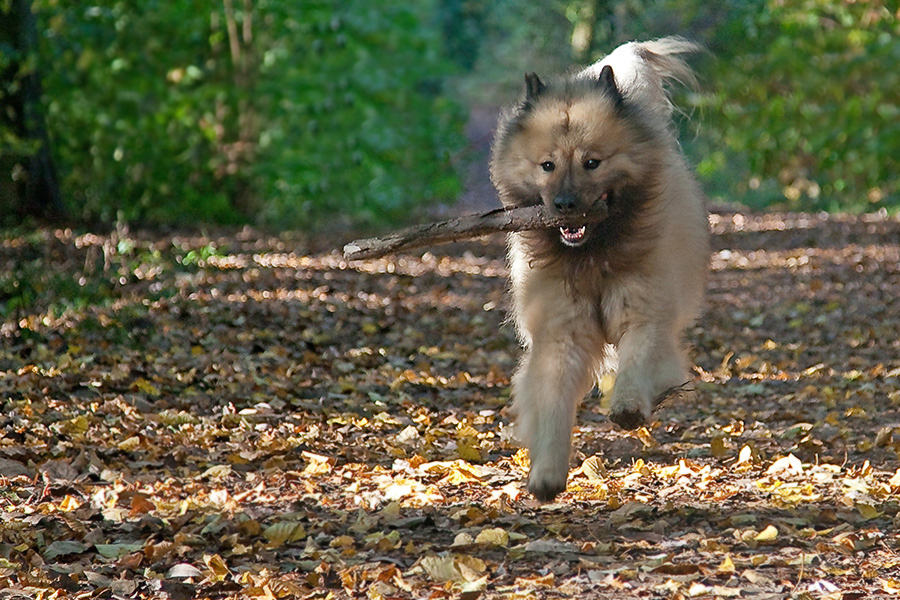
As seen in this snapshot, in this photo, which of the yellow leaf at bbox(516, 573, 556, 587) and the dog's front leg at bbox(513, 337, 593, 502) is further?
Answer: the dog's front leg at bbox(513, 337, 593, 502)

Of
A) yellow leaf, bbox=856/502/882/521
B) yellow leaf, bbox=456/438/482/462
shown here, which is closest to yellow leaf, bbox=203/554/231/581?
yellow leaf, bbox=456/438/482/462

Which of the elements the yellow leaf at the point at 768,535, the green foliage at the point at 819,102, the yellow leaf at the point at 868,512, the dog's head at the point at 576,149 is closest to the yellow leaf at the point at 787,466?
the yellow leaf at the point at 868,512

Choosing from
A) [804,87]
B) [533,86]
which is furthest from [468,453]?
[804,87]

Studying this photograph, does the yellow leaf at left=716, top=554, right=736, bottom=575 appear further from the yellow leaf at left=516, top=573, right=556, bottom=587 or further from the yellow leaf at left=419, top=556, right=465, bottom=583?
the yellow leaf at left=419, top=556, right=465, bottom=583

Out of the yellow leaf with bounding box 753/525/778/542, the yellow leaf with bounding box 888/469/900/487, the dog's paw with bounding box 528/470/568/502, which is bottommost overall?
the yellow leaf with bounding box 888/469/900/487

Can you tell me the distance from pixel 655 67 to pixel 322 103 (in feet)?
36.8

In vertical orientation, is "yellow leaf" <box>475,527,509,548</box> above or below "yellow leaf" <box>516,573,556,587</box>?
below

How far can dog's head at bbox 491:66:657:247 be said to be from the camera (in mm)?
4352

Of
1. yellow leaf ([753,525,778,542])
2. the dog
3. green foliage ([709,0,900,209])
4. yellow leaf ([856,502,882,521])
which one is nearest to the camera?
yellow leaf ([753,525,778,542])

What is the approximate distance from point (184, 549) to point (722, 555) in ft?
6.45

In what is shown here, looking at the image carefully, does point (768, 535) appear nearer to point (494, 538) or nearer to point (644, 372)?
point (644, 372)

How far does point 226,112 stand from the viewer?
16.3 m

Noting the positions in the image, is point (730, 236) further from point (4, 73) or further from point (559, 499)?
point (559, 499)

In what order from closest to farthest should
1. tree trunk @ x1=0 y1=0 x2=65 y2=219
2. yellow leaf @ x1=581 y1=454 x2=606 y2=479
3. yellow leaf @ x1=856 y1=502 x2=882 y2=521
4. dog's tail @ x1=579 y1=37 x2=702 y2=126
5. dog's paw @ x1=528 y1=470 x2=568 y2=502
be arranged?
yellow leaf @ x1=856 y1=502 x2=882 y2=521, dog's paw @ x1=528 y1=470 x2=568 y2=502, yellow leaf @ x1=581 y1=454 x2=606 y2=479, dog's tail @ x1=579 y1=37 x2=702 y2=126, tree trunk @ x1=0 y1=0 x2=65 y2=219
